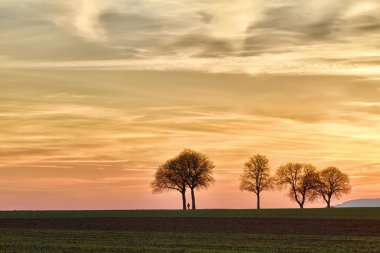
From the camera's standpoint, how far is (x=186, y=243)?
140 ft

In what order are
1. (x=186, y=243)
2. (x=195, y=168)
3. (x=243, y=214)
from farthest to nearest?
1. (x=195, y=168)
2. (x=243, y=214)
3. (x=186, y=243)

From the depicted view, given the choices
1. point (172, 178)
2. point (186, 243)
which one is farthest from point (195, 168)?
point (186, 243)

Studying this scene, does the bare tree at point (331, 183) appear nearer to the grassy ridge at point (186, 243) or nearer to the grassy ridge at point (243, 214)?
the grassy ridge at point (243, 214)

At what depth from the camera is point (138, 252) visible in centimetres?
3669

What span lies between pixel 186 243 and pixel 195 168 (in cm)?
8223

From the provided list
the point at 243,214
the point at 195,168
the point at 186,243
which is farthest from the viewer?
the point at 195,168

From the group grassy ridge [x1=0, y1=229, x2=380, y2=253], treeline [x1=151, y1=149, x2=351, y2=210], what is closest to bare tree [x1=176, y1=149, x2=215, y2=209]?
treeline [x1=151, y1=149, x2=351, y2=210]

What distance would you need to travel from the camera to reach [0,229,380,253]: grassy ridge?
38531 mm

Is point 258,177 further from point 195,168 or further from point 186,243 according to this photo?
point 186,243

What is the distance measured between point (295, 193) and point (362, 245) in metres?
103

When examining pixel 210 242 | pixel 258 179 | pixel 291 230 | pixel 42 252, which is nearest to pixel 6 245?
pixel 42 252

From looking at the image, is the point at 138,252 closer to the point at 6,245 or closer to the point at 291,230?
the point at 6,245

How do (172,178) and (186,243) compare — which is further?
(172,178)

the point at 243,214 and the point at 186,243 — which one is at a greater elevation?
the point at 243,214
